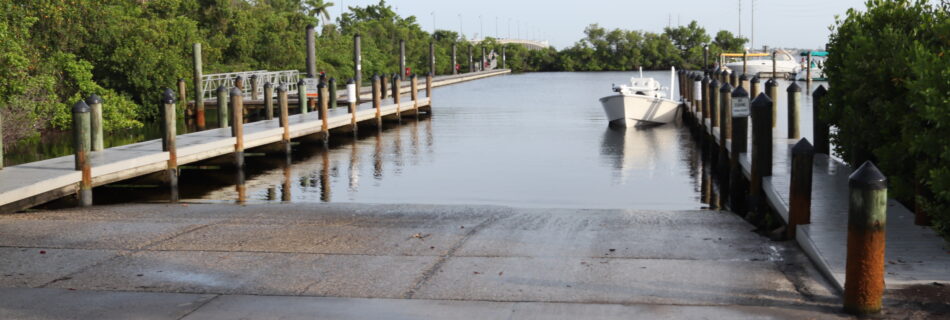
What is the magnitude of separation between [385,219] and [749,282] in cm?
473

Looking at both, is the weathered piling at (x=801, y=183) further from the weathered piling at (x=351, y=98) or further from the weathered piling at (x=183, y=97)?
the weathered piling at (x=183, y=97)

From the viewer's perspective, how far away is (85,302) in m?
6.88

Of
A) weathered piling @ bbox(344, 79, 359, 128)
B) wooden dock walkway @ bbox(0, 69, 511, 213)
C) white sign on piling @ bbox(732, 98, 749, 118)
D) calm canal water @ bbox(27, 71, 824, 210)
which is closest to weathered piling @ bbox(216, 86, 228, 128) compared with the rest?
wooden dock walkway @ bbox(0, 69, 511, 213)

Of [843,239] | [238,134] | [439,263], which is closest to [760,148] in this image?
[843,239]

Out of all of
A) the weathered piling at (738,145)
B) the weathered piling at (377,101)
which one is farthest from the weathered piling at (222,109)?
the weathered piling at (738,145)

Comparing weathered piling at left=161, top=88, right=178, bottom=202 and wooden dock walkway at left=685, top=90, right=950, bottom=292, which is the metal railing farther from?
wooden dock walkway at left=685, top=90, right=950, bottom=292

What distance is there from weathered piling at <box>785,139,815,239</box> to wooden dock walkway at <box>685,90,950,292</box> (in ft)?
0.47

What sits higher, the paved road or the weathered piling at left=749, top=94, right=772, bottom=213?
the weathered piling at left=749, top=94, right=772, bottom=213

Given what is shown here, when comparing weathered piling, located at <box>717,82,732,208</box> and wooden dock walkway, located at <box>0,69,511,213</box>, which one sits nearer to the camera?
wooden dock walkway, located at <box>0,69,511,213</box>

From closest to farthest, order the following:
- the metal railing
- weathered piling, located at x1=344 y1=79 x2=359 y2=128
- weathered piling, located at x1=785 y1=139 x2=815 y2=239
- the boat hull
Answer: weathered piling, located at x1=785 y1=139 x2=815 y2=239, weathered piling, located at x1=344 y1=79 x2=359 y2=128, the boat hull, the metal railing

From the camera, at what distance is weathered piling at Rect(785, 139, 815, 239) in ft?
29.6

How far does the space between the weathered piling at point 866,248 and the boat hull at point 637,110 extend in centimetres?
2707

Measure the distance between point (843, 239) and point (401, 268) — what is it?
3.63 m

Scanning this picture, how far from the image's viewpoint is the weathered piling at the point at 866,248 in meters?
6.43
